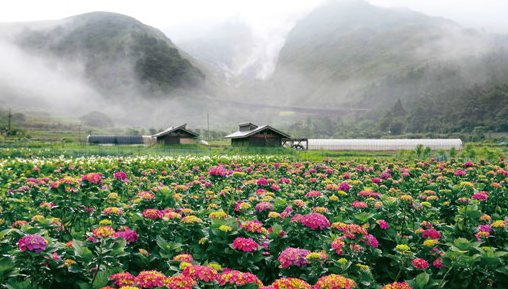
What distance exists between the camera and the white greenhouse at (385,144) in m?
56.4

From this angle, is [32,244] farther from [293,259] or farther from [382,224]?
[382,224]

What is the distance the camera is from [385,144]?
57875 mm

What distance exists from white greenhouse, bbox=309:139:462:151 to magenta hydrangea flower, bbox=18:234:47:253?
2295 inches

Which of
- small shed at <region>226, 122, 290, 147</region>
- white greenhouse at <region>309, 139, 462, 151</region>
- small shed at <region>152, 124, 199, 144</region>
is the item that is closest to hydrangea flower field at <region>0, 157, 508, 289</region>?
small shed at <region>226, 122, 290, 147</region>

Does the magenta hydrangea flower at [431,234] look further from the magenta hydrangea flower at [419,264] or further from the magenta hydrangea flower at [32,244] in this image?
the magenta hydrangea flower at [32,244]

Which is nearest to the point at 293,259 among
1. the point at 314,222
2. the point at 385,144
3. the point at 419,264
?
the point at 314,222

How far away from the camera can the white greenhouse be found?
56438mm

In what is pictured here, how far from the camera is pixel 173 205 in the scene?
15.6 feet

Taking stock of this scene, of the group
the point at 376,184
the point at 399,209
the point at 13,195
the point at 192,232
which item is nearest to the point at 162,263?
the point at 192,232

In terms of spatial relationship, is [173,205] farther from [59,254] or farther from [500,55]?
[500,55]

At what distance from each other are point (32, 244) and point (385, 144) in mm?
60083

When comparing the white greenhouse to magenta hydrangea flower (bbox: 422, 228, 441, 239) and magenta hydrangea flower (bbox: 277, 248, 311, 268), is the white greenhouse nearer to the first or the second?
magenta hydrangea flower (bbox: 422, 228, 441, 239)

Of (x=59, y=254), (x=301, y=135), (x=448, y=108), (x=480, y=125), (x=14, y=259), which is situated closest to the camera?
(x=14, y=259)

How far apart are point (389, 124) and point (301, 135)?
29.9 meters
